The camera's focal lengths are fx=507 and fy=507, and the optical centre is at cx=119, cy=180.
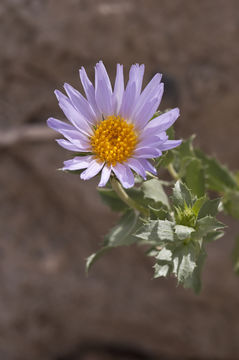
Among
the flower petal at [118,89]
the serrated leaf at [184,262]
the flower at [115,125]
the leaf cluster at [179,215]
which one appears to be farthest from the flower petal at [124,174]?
the serrated leaf at [184,262]

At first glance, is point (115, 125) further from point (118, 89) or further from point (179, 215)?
point (179, 215)

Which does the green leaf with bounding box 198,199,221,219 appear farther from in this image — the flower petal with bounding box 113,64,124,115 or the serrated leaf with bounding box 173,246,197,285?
the flower petal with bounding box 113,64,124,115

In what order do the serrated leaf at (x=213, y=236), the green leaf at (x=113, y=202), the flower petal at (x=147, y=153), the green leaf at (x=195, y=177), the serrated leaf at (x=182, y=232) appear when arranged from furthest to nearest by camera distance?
1. the green leaf at (x=113, y=202)
2. the green leaf at (x=195, y=177)
3. the serrated leaf at (x=213, y=236)
4. the serrated leaf at (x=182, y=232)
5. the flower petal at (x=147, y=153)

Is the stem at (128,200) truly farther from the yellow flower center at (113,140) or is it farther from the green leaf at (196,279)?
the green leaf at (196,279)

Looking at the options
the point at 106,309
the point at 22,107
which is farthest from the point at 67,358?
the point at 22,107

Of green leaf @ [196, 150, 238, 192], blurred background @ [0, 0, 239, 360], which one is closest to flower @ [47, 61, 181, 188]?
green leaf @ [196, 150, 238, 192]
